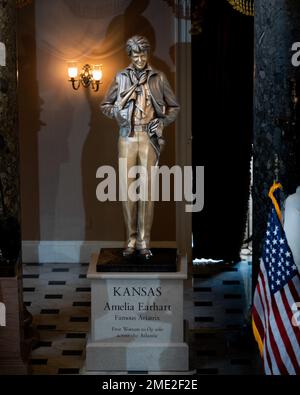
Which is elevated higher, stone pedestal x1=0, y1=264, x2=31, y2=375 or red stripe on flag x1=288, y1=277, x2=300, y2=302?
red stripe on flag x1=288, y1=277, x2=300, y2=302

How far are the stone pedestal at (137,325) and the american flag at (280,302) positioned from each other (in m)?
1.92

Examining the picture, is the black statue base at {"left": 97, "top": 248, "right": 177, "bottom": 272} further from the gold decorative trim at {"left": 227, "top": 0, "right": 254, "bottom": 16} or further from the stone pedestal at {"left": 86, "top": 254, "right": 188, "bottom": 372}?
the gold decorative trim at {"left": 227, "top": 0, "right": 254, "bottom": 16}

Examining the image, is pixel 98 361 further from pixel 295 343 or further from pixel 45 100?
pixel 45 100

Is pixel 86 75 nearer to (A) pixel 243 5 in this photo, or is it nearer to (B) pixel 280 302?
(A) pixel 243 5

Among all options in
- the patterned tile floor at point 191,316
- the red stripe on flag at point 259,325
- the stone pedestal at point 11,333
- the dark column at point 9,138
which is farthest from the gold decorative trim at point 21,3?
the red stripe on flag at point 259,325

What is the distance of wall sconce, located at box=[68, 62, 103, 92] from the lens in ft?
39.7

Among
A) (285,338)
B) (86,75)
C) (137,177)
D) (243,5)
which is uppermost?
(243,5)

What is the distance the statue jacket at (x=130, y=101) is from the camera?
893cm

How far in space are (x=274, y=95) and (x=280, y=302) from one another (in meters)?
2.51

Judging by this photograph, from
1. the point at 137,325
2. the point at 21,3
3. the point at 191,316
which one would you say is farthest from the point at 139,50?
the point at 191,316

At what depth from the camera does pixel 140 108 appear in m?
8.91

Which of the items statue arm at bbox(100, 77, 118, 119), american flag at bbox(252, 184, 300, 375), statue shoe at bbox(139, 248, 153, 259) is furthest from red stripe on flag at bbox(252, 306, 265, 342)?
statue arm at bbox(100, 77, 118, 119)

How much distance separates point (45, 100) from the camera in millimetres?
12406

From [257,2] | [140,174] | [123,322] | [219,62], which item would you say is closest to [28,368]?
[123,322]
